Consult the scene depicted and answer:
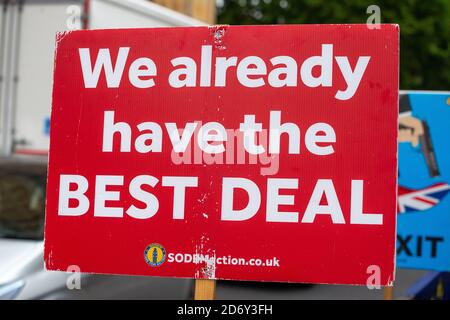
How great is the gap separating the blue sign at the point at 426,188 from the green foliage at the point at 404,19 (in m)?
13.8

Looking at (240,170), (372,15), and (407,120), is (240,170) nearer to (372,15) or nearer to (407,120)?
(372,15)

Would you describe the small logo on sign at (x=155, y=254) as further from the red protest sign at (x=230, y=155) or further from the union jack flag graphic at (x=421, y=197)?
the union jack flag graphic at (x=421, y=197)

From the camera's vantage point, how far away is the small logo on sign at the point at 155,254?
10.6 ft

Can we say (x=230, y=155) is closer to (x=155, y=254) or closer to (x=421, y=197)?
(x=155, y=254)

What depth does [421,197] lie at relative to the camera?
5.12 metres

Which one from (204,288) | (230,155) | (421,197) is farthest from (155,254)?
(421,197)

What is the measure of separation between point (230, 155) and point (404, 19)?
55.6ft

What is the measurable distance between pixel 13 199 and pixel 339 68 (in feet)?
14.7

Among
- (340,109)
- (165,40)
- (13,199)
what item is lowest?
(13,199)

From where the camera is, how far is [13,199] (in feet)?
Result: 22.9

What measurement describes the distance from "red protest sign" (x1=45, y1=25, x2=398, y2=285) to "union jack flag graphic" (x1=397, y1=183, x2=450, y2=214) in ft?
6.84

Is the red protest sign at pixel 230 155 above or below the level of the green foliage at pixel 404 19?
below

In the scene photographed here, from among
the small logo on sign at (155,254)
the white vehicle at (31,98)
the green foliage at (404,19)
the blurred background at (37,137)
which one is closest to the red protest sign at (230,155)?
the small logo on sign at (155,254)

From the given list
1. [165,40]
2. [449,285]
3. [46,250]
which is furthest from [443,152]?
[46,250]
